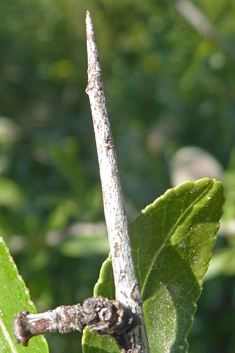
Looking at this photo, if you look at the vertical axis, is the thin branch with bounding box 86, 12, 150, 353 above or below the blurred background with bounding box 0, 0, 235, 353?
below

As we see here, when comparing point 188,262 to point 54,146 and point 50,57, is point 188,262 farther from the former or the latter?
point 50,57

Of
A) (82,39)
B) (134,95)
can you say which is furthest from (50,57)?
(134,95)

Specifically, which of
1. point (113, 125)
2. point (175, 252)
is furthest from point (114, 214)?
point (113, 125)

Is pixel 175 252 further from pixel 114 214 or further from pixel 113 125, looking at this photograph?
pixel 113 125

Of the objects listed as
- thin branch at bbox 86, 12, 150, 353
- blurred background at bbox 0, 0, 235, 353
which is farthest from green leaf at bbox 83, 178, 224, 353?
blurred background at bbox 0, 0, 235, 353

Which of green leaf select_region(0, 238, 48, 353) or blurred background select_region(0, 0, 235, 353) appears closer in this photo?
green leaf select_region(0, 238, 48, 353)

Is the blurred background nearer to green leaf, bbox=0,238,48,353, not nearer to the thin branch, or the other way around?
green leaf, bbox=0,238,48,353
